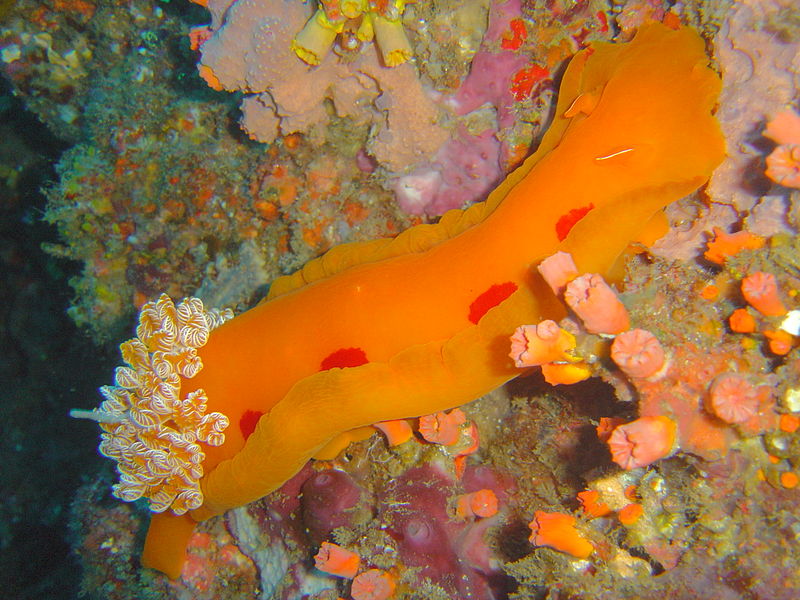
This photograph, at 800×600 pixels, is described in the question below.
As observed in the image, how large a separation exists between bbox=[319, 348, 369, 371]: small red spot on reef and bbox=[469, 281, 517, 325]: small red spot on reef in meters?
0.84

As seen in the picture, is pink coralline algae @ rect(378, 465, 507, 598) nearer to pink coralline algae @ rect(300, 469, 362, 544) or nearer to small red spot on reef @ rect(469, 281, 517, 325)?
pink coralline algae @ rect(300, 469, 362, 544)

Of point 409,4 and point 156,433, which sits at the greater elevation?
point 409,4

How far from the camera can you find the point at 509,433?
372 cm

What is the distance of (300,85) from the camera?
3662 millimetres

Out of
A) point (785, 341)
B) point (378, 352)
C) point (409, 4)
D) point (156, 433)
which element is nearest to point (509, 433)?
point (378, 352)

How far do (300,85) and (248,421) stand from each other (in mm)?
2625

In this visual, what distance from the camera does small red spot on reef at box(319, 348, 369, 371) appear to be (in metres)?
3.45

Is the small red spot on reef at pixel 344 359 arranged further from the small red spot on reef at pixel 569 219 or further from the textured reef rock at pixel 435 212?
the small red spot on reef at pixel 569 219

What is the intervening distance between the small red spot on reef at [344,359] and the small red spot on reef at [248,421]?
65 centimetres

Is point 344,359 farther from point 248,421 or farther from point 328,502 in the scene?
point 328,502

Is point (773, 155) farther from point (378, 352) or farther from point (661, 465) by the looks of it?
point (378, 352)

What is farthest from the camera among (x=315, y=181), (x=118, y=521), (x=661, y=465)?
(x=118, y=521)

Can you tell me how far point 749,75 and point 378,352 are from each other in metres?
2.97

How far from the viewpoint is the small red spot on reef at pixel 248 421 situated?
366cm
